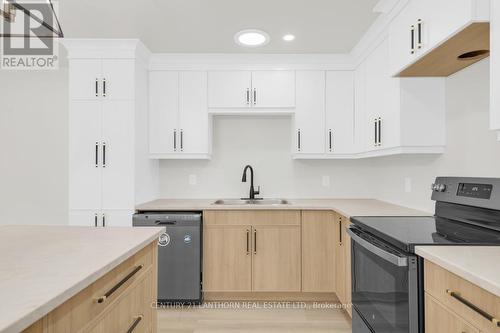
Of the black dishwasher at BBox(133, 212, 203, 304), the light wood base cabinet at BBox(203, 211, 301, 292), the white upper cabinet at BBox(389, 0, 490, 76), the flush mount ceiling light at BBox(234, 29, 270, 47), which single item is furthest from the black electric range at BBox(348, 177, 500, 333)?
the flush mount ceiling light at BBox(234, 29, 270, 47)

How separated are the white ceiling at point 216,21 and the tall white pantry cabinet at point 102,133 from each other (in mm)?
208

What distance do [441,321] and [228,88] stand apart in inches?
103

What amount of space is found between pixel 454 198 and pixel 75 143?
119 inches

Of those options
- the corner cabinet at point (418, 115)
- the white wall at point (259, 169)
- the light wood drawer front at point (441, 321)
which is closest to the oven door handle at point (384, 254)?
the light wood drawer front at point (441, 321)

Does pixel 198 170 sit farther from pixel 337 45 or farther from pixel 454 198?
pixel 454 198

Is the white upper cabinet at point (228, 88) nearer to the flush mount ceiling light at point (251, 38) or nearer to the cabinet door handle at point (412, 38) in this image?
the flush mount ceiling light at point (251, 38)

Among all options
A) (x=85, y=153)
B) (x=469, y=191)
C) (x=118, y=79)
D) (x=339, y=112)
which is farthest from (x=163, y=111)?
(x=469, y=191)

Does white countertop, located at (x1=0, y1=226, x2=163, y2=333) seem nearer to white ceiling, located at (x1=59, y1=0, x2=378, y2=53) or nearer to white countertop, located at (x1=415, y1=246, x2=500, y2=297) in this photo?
white countertop, located at (x1=415, y1=246, x2=500, y2=297)

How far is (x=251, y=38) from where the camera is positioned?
8.98 feet

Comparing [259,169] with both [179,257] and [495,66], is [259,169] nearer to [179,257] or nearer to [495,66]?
[179,257]

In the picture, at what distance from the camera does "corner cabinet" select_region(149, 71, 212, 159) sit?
316cm
